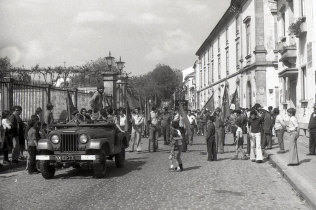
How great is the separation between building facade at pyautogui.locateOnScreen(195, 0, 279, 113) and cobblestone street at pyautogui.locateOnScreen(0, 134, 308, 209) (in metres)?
7.74

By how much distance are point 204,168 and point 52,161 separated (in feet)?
14.0

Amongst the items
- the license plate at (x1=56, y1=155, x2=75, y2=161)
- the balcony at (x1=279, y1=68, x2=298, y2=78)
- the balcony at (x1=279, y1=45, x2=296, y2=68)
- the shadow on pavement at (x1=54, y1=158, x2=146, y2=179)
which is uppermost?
the balcony at (x1=279, y1=45, x2=296, y2=68)

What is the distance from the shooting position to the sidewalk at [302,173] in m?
7.62

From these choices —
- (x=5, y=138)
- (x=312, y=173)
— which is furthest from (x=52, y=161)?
(x=312, y=173)

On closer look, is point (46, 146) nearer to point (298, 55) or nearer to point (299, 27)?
point (299, 27)

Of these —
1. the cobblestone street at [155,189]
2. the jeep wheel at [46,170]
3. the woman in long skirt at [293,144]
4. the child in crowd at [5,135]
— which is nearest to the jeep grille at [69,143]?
the jeep wheel at [46,170]

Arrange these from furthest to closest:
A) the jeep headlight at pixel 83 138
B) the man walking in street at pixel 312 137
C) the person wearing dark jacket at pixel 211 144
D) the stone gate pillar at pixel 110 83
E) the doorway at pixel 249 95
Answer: the doorway at pixel 249 95 < the stone gate pillar at pixel 110 83 < the man walking in street at pixel 312 137 < the person wearing dark jacket at pixel 211 144 < the jeep headlight at pixel 83 138

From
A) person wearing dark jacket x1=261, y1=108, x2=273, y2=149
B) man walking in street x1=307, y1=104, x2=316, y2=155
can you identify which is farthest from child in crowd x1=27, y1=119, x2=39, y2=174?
person wearing dark jacket x1=261, y1=108, x2=273, y2=149

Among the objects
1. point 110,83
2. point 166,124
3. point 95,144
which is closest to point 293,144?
point 95,144

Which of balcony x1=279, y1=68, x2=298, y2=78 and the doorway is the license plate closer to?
balcony x1=279, y1=68, x2=298, y2=78

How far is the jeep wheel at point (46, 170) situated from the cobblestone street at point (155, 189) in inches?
8.8

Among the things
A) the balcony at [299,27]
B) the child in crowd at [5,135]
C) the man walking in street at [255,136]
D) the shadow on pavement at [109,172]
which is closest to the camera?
the shadow on pavement at [109,172]

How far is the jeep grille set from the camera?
9922mm

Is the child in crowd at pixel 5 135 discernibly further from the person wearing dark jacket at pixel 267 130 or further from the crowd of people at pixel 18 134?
the person wearing dark jacket at pixel 267 130
